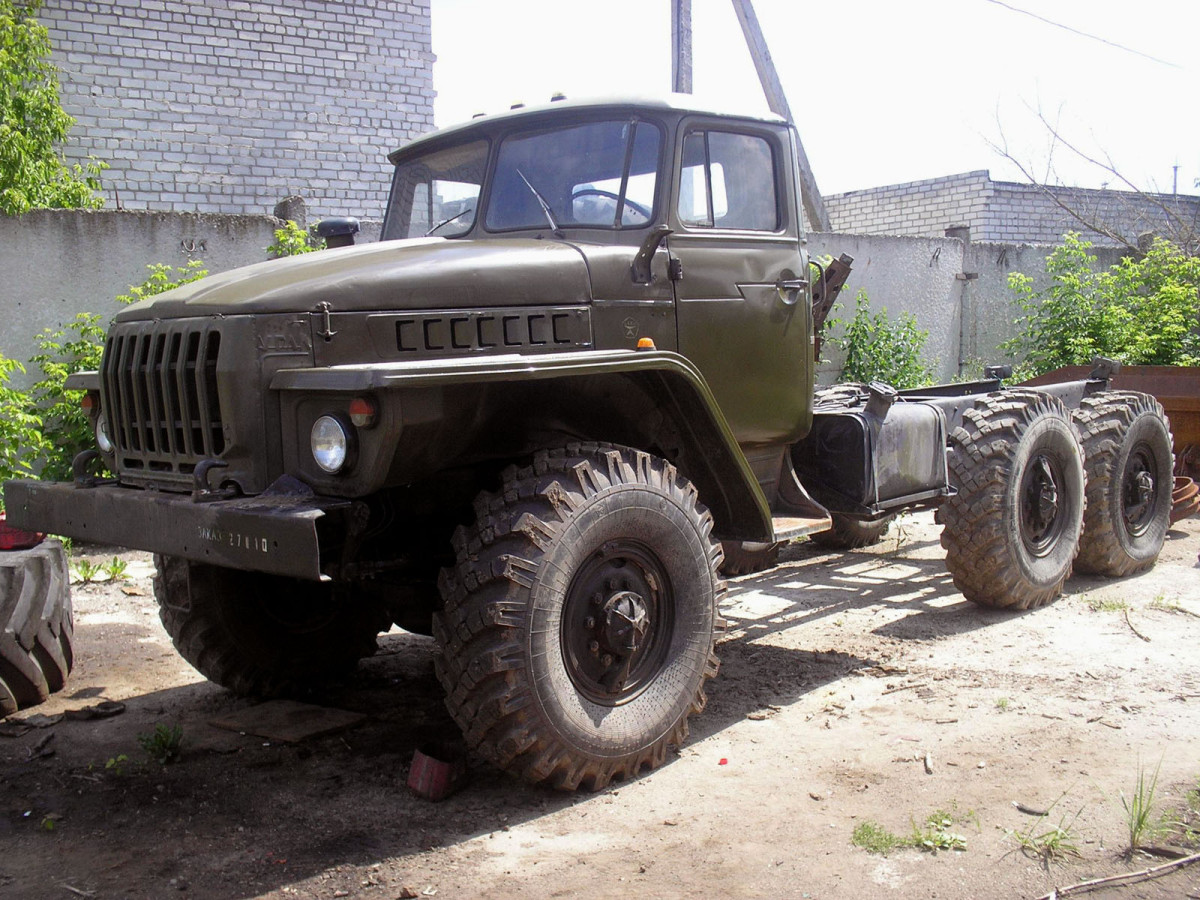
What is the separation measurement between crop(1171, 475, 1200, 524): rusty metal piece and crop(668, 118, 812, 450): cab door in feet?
12.9

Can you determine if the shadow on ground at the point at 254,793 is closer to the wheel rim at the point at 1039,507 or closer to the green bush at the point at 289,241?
the wheel rim at the point at 1039,507

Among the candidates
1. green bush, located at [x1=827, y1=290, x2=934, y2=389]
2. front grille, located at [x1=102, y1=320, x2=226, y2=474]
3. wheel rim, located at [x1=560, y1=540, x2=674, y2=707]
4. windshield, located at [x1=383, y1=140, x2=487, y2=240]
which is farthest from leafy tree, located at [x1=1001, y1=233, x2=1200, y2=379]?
front grille, located at [x1=102, y1=320, x2=226, y2=474]

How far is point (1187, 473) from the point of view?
28.7ft

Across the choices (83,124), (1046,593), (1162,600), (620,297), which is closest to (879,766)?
(620,297)

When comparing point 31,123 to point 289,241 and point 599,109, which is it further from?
point 599,109

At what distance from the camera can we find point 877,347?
11.9 meters

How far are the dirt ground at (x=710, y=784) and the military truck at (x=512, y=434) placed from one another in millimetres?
307

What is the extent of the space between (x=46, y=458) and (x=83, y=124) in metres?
6.78

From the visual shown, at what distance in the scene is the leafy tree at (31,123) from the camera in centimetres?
1123

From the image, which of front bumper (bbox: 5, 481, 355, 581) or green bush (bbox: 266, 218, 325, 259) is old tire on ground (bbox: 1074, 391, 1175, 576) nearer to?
front bumper (bbox: 5, 481, 355, 581)

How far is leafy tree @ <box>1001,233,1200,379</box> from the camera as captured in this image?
12.4 metres

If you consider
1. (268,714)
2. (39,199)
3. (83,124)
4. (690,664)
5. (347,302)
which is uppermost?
(83,124)

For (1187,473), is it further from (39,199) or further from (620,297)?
(39,199)

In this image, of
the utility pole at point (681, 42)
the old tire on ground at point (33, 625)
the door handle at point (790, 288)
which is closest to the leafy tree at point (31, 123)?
the utility pole at point (681, 42)
